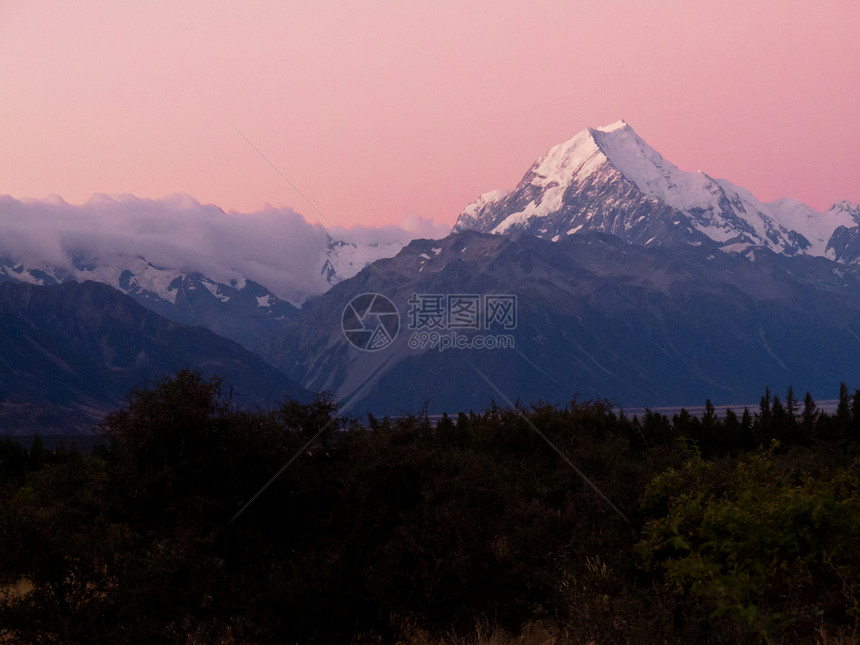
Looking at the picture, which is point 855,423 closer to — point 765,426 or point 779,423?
point 779,423

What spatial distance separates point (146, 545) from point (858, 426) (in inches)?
3519

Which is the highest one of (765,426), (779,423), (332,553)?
(332,553)

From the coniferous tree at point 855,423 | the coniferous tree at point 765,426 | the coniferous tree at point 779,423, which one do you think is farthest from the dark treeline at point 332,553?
the coniferous tree at point 855,423

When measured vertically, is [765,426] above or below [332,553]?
below

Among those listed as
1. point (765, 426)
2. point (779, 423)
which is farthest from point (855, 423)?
point (765, 426)

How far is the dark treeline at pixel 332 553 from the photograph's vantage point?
47.3 ft

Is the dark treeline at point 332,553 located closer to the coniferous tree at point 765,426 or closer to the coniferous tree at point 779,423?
the coniferous tree at point 765,426

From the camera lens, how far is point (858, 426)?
89.6m

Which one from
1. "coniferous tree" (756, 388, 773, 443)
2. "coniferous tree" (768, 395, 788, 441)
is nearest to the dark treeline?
"coniferous tree" (756, 388, 773, 443)

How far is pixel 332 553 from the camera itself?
1584cm

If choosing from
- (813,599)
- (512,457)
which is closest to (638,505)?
(813,599)

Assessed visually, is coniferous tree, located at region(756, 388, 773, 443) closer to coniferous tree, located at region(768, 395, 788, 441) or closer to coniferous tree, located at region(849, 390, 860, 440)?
coniferous tree, located at region(768, 395, 788, 441)

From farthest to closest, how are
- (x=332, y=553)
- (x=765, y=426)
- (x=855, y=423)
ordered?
(x=765, y=426) < (x=855, y=423) < (x=332, y=553)

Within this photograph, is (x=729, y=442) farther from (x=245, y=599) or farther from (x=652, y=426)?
(x=245, y=599)
